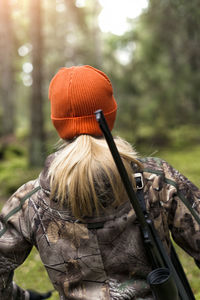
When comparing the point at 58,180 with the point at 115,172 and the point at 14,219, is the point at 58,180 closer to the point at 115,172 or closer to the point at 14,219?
the point at 115,172

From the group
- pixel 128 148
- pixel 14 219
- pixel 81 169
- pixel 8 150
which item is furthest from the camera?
pixel 8 150

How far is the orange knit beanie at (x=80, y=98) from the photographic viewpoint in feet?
4.84

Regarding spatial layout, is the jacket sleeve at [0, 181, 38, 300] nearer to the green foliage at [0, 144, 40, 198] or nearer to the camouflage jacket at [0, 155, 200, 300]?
the camouflage jacket at [0, 155, 200, 300]

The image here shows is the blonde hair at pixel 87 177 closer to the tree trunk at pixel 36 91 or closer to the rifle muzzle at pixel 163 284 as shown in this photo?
the rifle muzzle at pixel 163 284

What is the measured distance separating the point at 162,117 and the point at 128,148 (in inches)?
464

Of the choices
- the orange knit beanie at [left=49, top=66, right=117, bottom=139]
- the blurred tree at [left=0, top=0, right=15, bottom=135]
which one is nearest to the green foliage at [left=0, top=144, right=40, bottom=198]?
the orange knit beanie at [left=49, top=66, right=117, bottom=139]

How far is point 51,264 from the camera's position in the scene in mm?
1524

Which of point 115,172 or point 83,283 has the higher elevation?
point 115,172

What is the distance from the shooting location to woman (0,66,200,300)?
138 centimetres

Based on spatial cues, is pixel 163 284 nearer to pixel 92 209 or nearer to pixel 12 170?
pixel 92 209

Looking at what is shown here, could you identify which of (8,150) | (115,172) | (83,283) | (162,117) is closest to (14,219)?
(83,283)

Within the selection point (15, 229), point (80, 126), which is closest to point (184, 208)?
point (80, 126)

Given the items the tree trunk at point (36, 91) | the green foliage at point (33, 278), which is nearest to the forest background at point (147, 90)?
the tree trunk at point (36, 91)

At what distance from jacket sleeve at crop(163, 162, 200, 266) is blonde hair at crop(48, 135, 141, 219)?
209 millimetres
